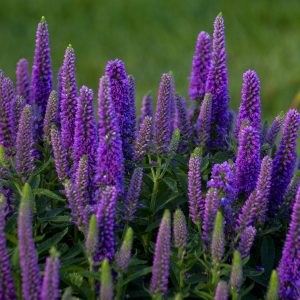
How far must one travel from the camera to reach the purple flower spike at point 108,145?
3.16m

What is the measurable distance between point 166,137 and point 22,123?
2.77ft

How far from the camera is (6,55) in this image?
12156mm

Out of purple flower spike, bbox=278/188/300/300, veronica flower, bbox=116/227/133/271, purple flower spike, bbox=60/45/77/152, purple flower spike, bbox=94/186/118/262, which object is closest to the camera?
veronica flower, bbox=116/227/133/271

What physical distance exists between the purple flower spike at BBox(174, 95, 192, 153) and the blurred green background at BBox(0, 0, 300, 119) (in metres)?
6.81

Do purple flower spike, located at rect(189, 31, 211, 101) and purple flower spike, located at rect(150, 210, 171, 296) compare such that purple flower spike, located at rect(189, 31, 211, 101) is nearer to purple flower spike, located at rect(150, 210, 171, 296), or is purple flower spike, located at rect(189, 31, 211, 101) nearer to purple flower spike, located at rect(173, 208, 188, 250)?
purple flower spike, located at rect(173, 208, 188, 250)

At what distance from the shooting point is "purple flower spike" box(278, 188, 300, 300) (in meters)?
3.08

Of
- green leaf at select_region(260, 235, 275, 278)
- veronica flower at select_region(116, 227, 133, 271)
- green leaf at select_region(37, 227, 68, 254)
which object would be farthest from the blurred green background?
veronica flower at select_region(116, 227, 133, 271)

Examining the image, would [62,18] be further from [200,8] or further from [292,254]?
[292,254]

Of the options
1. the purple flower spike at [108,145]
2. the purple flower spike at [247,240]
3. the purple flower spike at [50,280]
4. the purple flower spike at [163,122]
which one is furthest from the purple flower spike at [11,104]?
the purple flower spike at [247,240]

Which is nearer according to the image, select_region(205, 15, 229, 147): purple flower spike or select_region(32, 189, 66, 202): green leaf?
select_region(32, 189, 66, 202): green leaf

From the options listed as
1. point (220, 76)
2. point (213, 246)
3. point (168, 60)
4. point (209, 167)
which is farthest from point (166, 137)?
point (168, 60)

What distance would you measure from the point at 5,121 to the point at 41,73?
0.77 metres

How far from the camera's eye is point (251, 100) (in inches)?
159

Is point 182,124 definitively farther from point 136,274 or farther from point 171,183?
point 136,274
